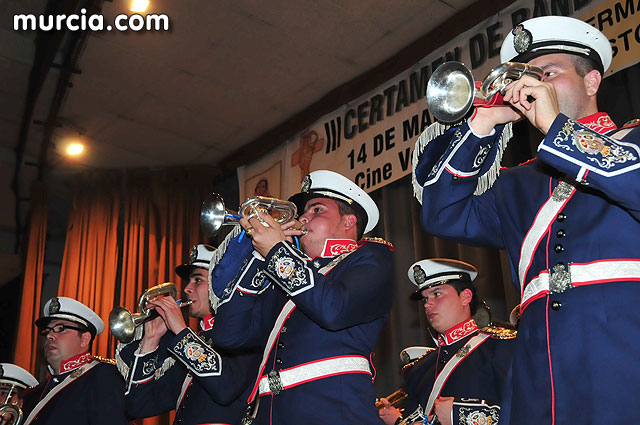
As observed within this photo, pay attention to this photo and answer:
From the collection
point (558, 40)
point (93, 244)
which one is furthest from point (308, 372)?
point (93, 244)

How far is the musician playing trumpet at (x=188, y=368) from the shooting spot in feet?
11.4

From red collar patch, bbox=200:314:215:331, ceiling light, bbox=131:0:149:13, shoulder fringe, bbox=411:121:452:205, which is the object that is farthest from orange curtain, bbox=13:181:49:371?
shoulder fringe, bbox=411:121:452:205

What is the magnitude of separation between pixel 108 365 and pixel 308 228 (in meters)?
2.10

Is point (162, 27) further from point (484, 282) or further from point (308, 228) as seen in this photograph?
point (308, 228)

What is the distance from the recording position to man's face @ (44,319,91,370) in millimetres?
4895

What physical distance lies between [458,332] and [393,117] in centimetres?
258

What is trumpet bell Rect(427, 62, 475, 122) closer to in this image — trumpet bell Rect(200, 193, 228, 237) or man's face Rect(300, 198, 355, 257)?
man's face Rect(300, 198, 355, 257)

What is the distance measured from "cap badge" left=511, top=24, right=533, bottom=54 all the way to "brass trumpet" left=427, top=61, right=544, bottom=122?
135 millimetres

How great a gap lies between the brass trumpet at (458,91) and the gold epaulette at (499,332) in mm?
1680

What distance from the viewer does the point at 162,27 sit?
19.2ft

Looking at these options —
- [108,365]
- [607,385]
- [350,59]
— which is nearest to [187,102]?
[350,59]

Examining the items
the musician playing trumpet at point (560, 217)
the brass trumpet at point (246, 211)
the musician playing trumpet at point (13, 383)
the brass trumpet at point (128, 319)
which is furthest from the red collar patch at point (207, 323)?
the musician playing trumpet at point (560, 217)

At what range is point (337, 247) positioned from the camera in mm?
3014

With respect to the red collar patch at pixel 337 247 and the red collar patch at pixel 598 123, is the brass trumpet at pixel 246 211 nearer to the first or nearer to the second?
the red collar patch at pixel 337 247
